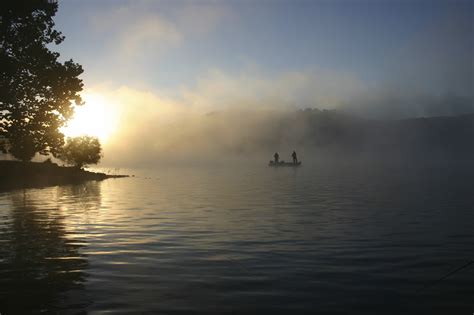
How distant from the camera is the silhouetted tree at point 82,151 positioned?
93.7 meters

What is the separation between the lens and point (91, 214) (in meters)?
33.3

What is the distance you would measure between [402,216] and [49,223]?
2296 cm

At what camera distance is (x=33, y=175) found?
74.1 metres

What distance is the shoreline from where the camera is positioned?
2648 inches

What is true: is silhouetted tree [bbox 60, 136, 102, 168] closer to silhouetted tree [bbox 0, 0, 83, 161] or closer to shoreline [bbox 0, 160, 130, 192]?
shoreline [bbox 0, 160, 130, 192]

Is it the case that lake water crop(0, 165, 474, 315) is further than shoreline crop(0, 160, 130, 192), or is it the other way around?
shoreline crop(0, 160, 130, 192)

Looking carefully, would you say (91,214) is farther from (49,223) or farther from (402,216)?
Answer: (402,216)

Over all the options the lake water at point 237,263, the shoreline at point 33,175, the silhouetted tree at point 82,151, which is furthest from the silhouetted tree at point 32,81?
the silhouetted tree at point 82,151

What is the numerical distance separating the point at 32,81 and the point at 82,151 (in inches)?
1904

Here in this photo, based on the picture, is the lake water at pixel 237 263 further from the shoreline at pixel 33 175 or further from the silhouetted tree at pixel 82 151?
the silhouetted tree at pixel 82 151

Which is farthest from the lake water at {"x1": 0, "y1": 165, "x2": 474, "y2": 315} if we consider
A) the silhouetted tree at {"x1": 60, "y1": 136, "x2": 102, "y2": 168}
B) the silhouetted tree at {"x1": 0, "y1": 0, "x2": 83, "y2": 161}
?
the silhouetted tree at {"x1": 60, "y1": 136, "x2": 102, "y2": 168}

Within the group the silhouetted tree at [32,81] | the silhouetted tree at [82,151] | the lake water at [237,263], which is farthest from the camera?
the silhouetted tree at [82,151]

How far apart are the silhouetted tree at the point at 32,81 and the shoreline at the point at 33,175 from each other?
11.7 meters

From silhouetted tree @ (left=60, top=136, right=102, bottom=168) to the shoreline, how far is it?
5568 millimetres
